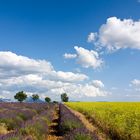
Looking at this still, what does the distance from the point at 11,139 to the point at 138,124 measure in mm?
5399

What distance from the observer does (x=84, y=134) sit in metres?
9.59

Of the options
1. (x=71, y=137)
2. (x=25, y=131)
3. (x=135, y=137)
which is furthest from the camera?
(x=135, y=137)

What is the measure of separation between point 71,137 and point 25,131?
77.9 inches

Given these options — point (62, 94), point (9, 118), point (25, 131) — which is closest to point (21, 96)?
point (62, 94)

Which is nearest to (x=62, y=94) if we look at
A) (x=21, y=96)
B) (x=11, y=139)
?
(x=21, y=96)

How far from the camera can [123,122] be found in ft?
44.9

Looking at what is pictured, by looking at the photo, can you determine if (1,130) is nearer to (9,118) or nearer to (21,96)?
(9,118)

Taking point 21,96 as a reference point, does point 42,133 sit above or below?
below

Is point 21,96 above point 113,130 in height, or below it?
above

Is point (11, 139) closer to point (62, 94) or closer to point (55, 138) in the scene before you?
point (55, 138)

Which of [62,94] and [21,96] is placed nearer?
[21,96]

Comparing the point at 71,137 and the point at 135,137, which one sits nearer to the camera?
the point at 71,137

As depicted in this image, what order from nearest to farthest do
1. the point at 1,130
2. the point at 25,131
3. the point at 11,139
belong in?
the point at 11,139 < the point at 25,131 < the point at 1,130

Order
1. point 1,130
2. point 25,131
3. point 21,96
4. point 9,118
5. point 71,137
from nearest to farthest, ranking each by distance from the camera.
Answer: point 71,137, point 25,131, point 1,130, point 9,118, point 21,96
